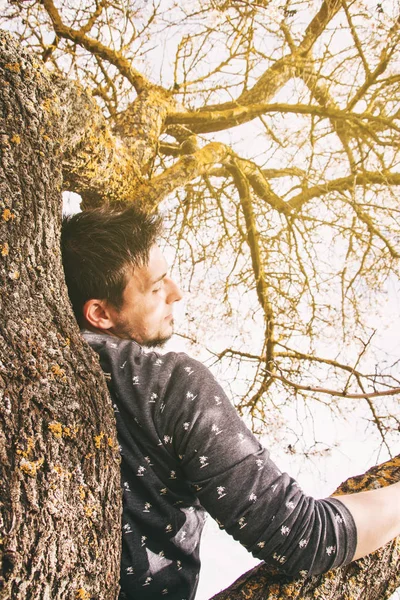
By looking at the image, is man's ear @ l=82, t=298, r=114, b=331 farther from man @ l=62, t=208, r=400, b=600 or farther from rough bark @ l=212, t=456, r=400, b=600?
rough bark @ l=212, t=456, r=400, b=600

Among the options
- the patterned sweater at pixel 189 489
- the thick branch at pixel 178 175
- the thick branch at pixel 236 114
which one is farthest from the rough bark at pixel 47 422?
the thick branch at pixel 236 114

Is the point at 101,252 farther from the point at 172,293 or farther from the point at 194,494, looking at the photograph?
the point at 194,494

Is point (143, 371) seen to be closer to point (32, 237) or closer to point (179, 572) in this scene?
Result: point (32, 237)

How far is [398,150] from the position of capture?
330 cm

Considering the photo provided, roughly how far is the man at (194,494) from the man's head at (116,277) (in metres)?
0.19

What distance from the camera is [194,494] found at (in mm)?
1082

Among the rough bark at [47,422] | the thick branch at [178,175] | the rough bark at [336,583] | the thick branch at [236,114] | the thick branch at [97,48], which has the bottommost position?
the rough bark at [336,583]

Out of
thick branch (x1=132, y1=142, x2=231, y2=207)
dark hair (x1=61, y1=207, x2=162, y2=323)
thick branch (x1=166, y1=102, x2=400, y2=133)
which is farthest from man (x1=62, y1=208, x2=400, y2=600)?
thick branch (x1=166, y1=102, x2=400, y2=133)

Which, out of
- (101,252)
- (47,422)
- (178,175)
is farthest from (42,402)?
(178,175)

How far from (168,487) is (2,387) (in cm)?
48

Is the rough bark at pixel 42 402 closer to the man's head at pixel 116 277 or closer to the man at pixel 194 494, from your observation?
the man at pixel 194 494

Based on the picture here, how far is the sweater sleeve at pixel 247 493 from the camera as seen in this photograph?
0.95 meters

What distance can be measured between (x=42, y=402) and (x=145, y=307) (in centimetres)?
64

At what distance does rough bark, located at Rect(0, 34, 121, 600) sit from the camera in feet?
2.49
